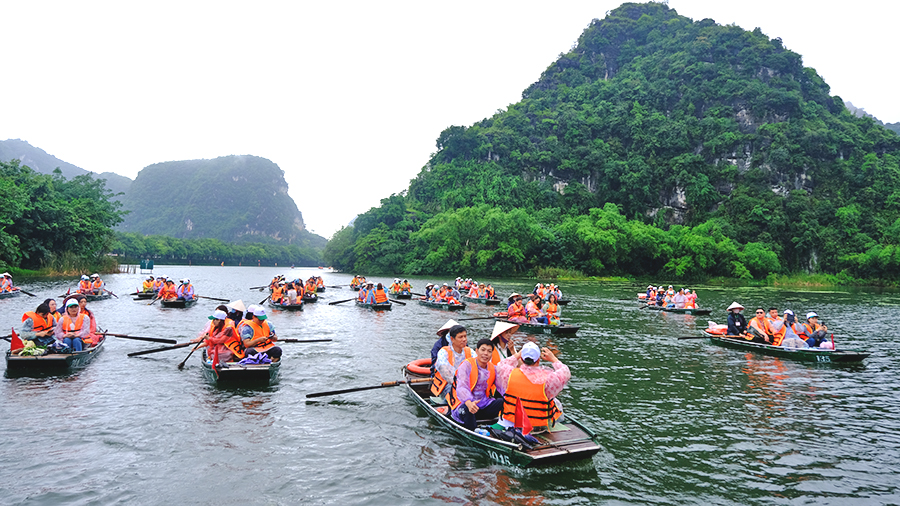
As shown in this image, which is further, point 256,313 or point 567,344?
point 567,344

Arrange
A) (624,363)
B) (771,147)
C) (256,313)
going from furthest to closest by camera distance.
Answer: (771,147) → (624,363) → (256,313)

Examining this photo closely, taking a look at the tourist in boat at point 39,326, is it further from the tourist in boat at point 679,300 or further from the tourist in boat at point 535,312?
the tourist in boat at point 679,300

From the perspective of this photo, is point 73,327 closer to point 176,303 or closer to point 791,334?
point 176,303

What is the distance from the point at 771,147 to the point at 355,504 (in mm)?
96441

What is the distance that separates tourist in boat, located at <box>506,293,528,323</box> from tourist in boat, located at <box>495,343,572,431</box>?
45.5 ft

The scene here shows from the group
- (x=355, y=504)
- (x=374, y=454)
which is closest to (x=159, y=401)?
(x=374, y=454)

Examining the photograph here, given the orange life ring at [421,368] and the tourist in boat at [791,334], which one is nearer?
the orange life ring at [421,368]

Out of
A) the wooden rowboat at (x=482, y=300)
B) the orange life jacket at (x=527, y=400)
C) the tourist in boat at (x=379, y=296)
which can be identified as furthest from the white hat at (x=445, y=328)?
the wooden rowboat at (x=482, y=300)

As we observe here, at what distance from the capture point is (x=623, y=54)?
Answer: 13162 cm

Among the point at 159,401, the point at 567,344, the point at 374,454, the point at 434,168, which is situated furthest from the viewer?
the point at 434,168

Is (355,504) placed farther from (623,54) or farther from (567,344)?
(623,54)

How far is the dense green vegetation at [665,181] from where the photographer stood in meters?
71.1

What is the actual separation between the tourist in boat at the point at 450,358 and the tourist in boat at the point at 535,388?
41.2 inches

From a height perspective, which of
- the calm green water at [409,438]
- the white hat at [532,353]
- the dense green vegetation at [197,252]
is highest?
the dense green vegetation at [197,252]
